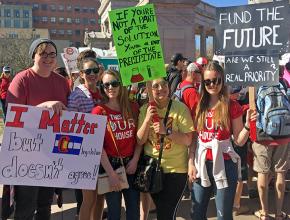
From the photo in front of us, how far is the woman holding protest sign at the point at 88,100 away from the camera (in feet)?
13.3

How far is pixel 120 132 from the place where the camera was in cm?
384

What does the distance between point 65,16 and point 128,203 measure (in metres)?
124

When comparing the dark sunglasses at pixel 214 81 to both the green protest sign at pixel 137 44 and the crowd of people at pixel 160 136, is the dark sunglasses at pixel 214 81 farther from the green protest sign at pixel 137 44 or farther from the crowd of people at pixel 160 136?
the green protest sign at pixel 137 44

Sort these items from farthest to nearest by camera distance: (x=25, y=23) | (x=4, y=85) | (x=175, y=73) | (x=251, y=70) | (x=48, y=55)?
(x=25, y=23) → (x=4, y=85) → (x=175, y=73) → (x=251, y=70) → (x=48, y=55)

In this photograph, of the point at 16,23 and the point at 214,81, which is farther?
the point at 16,23

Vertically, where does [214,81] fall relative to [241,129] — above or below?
above

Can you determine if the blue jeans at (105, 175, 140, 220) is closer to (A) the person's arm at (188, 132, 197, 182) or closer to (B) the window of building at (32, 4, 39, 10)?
(A) the person's arm at (188, 132, 197, 182)

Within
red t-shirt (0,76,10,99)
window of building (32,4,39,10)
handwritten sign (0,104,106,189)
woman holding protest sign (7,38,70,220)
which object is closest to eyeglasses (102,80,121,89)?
handwritten sign (0,104,106,189)

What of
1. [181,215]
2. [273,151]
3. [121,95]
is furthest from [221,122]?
[181,215]

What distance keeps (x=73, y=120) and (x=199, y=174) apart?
4.09 feet

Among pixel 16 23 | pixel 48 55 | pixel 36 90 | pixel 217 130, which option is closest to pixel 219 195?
pixel 217 130

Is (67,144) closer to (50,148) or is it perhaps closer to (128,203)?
(50,148)

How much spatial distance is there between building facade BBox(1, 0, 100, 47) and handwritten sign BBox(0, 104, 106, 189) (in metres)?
119

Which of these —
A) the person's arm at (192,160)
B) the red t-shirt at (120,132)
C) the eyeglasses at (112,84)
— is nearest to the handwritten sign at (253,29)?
the person's arm at (192,160)
